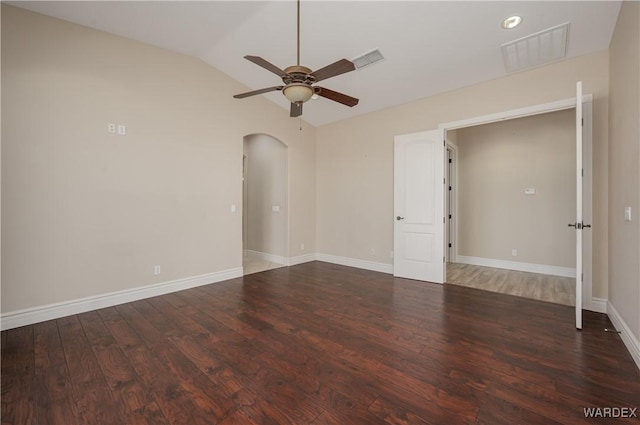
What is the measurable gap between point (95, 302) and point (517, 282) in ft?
20.3

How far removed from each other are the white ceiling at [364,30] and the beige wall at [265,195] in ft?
6.83

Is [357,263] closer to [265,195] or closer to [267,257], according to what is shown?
[267,257]

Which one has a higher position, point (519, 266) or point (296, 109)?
point (296, 109)

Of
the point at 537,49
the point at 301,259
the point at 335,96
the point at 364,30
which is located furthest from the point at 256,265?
the point at 537,49

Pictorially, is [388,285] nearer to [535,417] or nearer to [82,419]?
[535,417]

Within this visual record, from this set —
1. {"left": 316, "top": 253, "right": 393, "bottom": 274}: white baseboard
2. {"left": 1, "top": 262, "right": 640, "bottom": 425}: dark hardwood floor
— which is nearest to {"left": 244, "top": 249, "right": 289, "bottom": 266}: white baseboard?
{"left": 316, "top": 253, "right": 393, "bottom": 274}: white baseboard

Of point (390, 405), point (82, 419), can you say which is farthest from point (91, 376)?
point (390, 405)

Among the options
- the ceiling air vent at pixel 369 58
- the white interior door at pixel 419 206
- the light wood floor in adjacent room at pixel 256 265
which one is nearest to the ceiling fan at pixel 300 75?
the ceiling air vent at pixel 369 58

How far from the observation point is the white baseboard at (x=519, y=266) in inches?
194

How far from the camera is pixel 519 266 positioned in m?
5.39

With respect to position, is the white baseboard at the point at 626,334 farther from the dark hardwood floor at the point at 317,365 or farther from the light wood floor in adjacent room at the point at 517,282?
the light wood floor in adjacent room at the point at 517,282

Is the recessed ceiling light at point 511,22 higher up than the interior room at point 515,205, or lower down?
higher up

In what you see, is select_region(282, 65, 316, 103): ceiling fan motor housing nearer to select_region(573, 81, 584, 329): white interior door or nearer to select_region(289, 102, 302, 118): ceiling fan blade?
select_region(289, 102, 302, 118): ceiling fan blade

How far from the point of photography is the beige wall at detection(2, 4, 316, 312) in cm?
296
